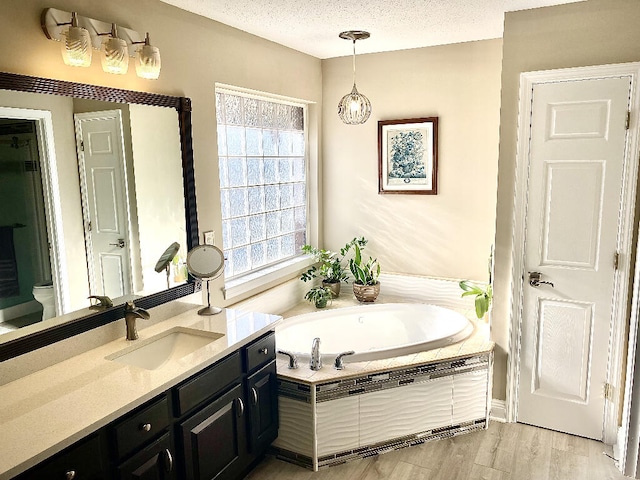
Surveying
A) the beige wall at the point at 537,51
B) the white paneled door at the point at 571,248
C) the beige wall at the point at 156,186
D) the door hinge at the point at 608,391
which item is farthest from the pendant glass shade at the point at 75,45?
the door hinge at the point at 608,391

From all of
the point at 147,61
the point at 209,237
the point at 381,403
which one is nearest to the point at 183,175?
the point at 209,237

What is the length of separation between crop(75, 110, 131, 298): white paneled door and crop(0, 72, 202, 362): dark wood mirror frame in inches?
3.7

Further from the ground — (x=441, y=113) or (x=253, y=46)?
(x=253, y=46)

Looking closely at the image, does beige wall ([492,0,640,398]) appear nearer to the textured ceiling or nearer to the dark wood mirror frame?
the textured ceiling

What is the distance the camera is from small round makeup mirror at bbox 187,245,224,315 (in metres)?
2.62

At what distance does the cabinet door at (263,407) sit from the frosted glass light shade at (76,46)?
5.28ft

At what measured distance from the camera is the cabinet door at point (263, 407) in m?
2.45

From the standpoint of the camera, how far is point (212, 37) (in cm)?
284

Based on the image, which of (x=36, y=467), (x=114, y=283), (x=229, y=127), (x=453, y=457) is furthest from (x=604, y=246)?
(x=36, y=467)

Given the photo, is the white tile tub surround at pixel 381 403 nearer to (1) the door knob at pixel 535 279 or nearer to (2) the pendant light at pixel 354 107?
(1) the door knob at pixel 535 279

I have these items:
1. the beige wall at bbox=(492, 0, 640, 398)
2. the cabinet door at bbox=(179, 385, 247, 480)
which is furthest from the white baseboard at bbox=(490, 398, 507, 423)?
the cabinet door at bbox=(179, 385, 247, 480)

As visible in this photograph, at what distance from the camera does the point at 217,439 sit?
2207 millimetres

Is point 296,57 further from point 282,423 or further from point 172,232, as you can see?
point 282,423

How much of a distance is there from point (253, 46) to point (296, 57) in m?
0.56
